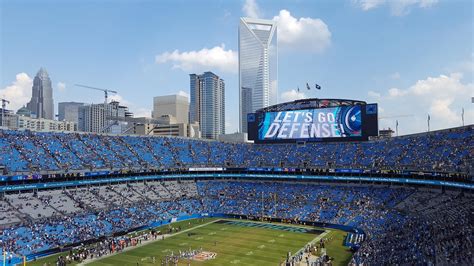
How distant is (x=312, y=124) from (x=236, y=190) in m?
21.2

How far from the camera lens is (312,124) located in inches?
3068

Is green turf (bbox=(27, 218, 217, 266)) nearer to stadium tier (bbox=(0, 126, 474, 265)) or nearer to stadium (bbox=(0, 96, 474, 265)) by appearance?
stadium (bbox=(0, 96, 474, 265))

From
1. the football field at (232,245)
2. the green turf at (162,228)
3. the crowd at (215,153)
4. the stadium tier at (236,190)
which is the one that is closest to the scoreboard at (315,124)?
the crowd at (215,153)

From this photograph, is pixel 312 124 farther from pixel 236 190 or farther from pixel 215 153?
pixel 215 153

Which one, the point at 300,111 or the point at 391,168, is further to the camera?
the point at 300,111

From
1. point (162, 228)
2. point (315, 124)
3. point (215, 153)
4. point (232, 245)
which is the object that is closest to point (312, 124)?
point (315, 124)

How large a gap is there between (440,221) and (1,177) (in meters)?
57.4

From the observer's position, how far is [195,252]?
45.0m

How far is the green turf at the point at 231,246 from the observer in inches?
1668

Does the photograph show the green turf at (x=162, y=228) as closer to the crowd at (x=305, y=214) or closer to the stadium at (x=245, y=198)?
the stadium at (x=245, y=198)

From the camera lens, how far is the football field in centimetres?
4231

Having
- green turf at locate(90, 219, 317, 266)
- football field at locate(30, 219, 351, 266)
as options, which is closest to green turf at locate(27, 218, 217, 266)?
football field at locate(30, 219, 351, 266)

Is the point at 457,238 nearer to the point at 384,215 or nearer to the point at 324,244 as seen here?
the point at 324,244

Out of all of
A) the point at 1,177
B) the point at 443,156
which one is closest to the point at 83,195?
the point at 1,177
